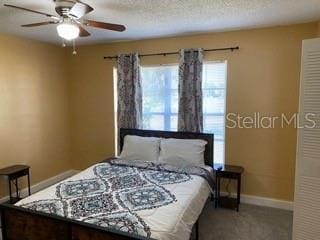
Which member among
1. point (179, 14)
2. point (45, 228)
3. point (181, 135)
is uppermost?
point (179, 14)

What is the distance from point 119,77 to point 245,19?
2.02m

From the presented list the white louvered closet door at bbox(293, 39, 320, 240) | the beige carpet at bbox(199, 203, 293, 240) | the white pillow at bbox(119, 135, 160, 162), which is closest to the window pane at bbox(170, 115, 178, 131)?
the white pillow at bbox(119, 135, 160, 162)

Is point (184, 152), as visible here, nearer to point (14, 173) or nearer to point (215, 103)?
point (215, 103)

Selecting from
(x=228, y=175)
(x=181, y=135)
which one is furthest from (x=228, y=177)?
(x=181, y=135)

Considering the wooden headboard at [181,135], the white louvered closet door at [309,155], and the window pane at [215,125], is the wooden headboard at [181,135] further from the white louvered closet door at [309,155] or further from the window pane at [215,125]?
the white louvered closet door at [309,155]

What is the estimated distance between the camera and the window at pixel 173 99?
11.8ft

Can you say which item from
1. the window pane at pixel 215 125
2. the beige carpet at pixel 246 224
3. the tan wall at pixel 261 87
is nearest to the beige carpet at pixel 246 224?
the beige carpet at pixel 246 224

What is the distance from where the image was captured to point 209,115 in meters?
3.68

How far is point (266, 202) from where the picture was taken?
3.43 m

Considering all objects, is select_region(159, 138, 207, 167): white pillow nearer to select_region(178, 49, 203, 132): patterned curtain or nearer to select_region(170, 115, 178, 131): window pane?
select_region(178, 49, 203, 132): patterned curtain

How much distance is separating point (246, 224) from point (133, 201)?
1.51 m

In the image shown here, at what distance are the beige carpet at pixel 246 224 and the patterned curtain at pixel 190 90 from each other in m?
1.17

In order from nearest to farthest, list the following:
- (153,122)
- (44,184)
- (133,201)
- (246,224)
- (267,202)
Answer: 1. (133,201)
2. (246,224)
3. (267,202)
4. (153,122)
5. (44,184)

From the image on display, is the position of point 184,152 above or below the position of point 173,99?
below
